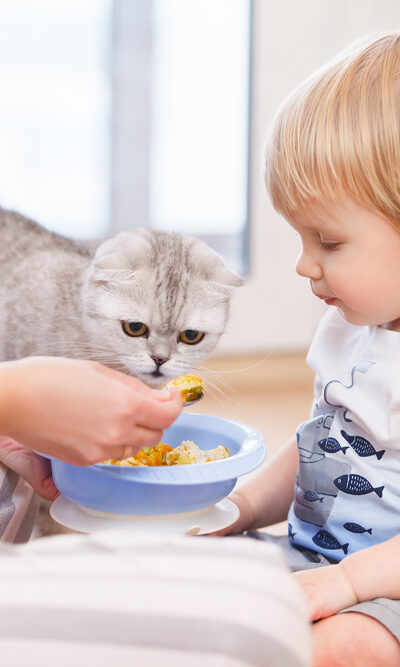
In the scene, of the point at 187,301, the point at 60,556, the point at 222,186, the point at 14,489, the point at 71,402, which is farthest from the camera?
the point at 222,186

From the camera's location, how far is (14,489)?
1.00m

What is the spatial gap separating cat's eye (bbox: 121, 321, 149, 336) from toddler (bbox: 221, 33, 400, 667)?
0.30 meters

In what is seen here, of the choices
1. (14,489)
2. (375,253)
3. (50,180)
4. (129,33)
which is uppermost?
(129,33)

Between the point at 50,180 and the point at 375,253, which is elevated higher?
the point at 375,253

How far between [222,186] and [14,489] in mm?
1812

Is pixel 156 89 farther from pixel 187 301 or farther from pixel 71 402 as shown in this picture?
pixel 71 402

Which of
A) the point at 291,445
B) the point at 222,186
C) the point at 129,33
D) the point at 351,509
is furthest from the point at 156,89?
the point at 351,509

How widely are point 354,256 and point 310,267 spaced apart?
0.06 meters

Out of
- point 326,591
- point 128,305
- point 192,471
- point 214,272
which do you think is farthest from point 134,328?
point 326,591

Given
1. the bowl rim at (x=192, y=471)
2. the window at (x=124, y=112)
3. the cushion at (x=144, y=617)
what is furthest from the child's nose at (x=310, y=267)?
the window at (x=124, y=112)

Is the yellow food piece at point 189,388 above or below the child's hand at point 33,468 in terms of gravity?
above

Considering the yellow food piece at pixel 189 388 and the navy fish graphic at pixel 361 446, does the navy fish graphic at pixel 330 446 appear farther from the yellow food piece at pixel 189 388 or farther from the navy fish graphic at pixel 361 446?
the yellow food piece at pixel 189 388

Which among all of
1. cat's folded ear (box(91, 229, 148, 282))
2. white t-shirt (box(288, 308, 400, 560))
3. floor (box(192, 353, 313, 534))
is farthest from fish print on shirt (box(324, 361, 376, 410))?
floor (box(192, 353, 313, 534))

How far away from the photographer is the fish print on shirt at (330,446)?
2.97 ft
